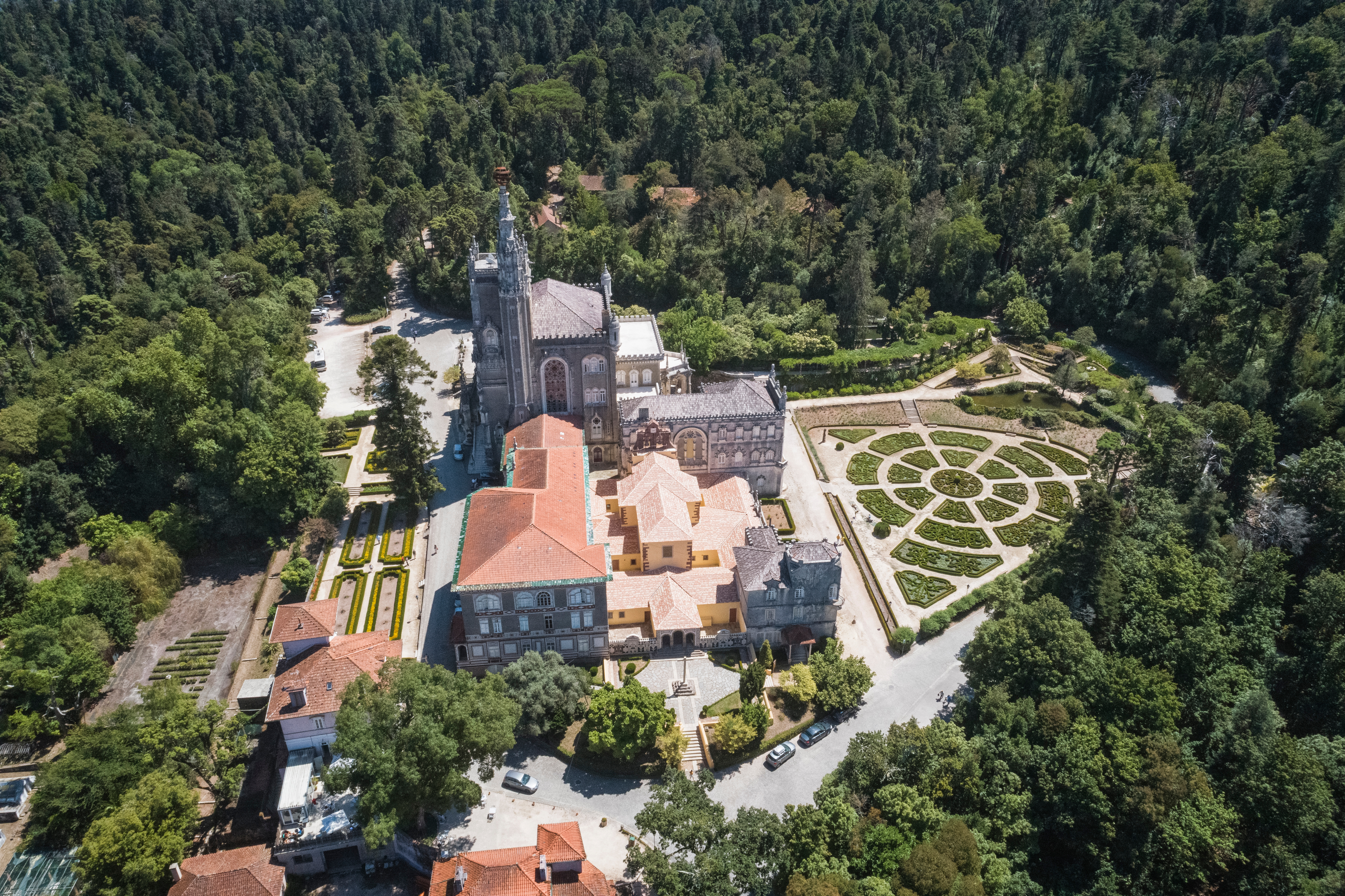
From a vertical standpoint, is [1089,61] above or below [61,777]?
above

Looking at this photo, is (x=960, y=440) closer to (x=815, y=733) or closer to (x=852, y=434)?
(x=852, y=434)

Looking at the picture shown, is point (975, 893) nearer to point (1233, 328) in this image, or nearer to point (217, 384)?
point (1233, 328)

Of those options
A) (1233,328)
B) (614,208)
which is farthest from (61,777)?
(1233,328)

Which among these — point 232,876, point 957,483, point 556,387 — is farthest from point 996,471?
point 232,876

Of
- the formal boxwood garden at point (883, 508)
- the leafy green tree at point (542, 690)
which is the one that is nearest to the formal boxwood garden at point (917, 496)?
the formal boxwood garden at point (883, 508)

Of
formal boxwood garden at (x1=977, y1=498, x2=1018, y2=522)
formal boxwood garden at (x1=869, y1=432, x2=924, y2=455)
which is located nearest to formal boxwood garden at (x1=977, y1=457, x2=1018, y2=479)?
formal boxwood garden at (x1=977, y1=498, x2=1018, y2=522)

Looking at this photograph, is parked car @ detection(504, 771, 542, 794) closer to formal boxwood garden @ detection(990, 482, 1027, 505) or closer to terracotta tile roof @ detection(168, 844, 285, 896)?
terracotta tile roof @ detection(168, 844, 285, 896)
